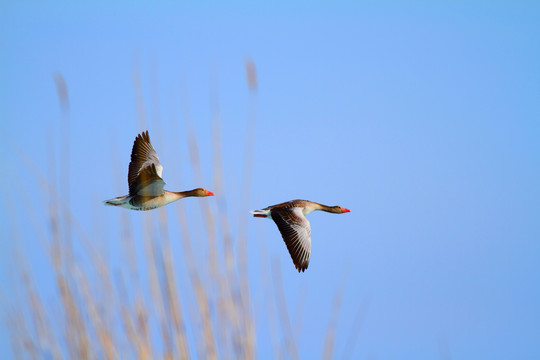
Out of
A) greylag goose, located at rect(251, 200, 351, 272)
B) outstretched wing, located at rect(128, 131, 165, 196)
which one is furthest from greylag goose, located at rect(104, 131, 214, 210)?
greylag goose, located at rect(251, 200, 351, 272)

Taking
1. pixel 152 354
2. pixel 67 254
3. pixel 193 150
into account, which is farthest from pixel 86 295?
pixel 193 150

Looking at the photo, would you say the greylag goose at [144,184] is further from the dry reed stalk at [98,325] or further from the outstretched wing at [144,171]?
the dry reed stalk at [98,325]

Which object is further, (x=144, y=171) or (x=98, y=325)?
(x=144, y=171)

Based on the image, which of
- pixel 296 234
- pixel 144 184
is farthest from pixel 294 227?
pixel 144 184

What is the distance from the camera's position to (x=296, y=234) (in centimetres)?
626

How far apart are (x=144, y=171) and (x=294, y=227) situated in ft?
5.64

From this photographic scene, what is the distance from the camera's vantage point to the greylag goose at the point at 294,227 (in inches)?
238

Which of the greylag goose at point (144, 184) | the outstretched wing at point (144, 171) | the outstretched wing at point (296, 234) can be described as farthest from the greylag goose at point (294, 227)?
the outstretched wing at point (144, 171)

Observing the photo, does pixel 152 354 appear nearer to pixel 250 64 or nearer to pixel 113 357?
pixel 113 357

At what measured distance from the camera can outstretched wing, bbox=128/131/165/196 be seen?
20.3 feet

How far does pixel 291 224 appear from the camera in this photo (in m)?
6.43

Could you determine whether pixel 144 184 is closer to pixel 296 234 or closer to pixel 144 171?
pixel 144 171

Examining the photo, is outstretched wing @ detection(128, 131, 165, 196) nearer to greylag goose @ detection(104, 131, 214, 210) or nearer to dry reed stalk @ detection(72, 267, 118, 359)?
greylag goose @ detection(104, 131, 214, 210)

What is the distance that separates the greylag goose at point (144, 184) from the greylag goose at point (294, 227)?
3.71ft
